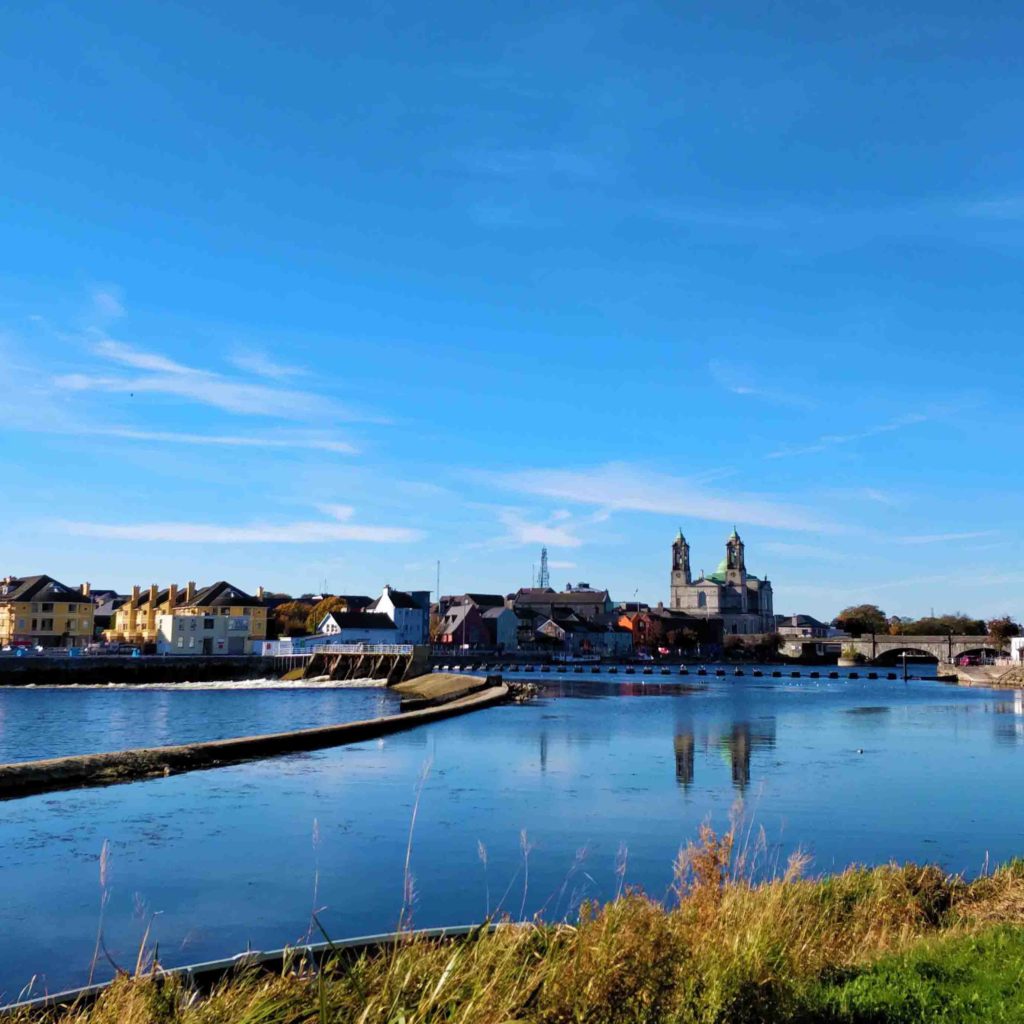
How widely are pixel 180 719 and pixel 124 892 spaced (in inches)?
1842

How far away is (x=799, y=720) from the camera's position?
60.1 metres

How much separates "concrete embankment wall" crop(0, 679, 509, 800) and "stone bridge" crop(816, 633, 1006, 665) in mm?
154413

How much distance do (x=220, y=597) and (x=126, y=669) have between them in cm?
2541

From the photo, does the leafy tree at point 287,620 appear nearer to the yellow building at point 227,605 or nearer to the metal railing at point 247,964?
the yellow building at point 227,605

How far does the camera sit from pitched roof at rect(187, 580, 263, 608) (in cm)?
12700

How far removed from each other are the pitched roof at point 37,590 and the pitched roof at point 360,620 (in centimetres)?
3217

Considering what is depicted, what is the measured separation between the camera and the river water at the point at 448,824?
1507cm

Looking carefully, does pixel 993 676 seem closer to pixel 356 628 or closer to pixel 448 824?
pixel 356 628

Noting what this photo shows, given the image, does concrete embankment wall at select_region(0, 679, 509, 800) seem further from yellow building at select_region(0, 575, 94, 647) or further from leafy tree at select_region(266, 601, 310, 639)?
leafy tree at select_region(266, 601, 310, 639)

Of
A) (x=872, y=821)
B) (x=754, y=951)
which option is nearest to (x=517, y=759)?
(x=872, y=821)

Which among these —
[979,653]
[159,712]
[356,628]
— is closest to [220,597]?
[356,628]

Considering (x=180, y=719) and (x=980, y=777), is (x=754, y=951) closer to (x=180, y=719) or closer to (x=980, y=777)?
(x=980, y=777)

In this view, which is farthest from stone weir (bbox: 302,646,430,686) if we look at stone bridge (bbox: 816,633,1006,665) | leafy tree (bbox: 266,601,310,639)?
stone bridge (bbox: 816,633,1006,665)

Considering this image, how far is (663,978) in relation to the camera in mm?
7973
